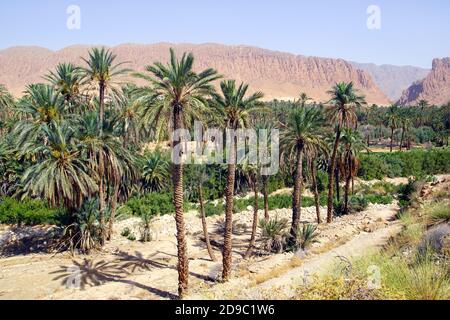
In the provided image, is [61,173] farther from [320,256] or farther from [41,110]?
[320,256]

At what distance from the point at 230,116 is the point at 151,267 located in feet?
30.6

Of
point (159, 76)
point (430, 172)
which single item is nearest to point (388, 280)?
point (159, 76)

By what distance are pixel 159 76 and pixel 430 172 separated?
46.0m

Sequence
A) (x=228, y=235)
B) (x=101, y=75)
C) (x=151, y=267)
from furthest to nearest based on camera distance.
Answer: (x=101, y=75) → (x=151, y=267) → (x=228, y=235)

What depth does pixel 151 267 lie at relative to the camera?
20797mm

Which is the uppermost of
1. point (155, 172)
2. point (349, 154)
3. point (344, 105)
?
point (344, 105)

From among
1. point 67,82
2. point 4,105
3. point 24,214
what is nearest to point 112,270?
point 24,214

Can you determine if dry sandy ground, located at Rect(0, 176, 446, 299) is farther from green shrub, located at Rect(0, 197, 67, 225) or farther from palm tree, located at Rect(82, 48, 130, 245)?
green shrub, located at Rect(0, 197, 67, 225)

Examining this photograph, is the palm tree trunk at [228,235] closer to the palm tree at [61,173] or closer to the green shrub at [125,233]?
the palm tree at [61,173]

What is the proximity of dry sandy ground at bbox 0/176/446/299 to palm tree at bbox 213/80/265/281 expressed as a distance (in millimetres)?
1523

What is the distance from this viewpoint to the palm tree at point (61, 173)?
18.9 m

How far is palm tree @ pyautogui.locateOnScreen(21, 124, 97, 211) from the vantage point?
18875mm

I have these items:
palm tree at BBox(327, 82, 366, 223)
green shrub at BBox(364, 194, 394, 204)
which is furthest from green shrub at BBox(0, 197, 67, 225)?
green shrub at BBox(364, 194, 394, 204)
